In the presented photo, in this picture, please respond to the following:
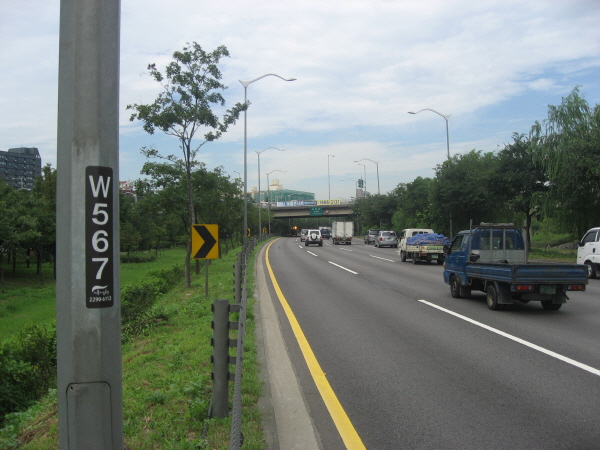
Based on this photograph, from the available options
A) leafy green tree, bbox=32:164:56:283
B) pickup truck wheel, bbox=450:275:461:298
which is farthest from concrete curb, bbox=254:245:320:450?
leafy green tree, bbox=32:164:56:283

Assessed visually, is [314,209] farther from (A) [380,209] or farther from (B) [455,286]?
(B) [455,286]

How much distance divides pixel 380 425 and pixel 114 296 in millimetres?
3467

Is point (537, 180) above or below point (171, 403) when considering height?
above

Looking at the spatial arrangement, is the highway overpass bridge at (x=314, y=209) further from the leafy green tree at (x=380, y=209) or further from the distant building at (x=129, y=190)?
the distant building at (x=129, y=190)

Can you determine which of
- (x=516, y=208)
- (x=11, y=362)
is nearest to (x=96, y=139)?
(x=11, y=362)

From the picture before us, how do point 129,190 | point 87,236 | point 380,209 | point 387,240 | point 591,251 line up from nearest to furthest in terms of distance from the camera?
1. point 87,236
2. point 591,251
3. point 387,240
4. point 380,209
5. point 129,190

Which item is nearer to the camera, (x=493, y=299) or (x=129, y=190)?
(x=493, y=299)

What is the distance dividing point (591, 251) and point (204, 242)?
48.7 ft

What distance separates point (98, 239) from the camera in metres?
2.56

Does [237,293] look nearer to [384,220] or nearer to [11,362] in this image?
[11,362]

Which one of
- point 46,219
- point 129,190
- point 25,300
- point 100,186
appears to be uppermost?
point 129,190

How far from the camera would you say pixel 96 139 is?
258cm

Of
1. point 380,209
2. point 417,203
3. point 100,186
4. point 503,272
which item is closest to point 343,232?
point 417,203

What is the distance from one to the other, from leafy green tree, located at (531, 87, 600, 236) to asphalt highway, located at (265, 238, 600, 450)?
13448 millimetres
